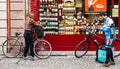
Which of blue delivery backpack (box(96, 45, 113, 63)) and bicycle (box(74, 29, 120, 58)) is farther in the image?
bicycle (box(74, 29, 120, 58))

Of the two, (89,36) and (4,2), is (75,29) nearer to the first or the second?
(89,36)

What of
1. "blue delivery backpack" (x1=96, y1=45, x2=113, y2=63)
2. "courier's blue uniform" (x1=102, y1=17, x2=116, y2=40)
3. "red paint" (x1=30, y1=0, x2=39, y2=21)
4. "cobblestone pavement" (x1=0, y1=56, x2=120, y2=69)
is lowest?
"cobblestone pavement" (x1=0, y1=56, x2=120, y2=69)

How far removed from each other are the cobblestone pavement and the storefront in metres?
0.90

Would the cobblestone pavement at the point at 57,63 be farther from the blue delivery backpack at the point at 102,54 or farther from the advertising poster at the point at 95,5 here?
the advertising poster at the point at 95,5

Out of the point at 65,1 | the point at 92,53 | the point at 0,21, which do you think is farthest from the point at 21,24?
the point at 92,53

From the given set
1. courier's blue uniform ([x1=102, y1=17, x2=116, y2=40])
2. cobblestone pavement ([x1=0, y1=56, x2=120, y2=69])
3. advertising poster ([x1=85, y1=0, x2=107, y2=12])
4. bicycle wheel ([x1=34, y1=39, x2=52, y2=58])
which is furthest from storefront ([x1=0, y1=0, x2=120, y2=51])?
cobblestone pavement ([x1=0, y1=56, x2=120, y2=69])

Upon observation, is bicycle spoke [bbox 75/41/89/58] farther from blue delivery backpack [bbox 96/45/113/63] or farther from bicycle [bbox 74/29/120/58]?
blue delivery backpack [bbox 96/45/113/63]

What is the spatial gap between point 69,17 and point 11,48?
245 centimetres

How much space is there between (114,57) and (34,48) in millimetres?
2755

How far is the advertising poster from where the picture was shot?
1403cm

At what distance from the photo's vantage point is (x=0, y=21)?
44.9 feet

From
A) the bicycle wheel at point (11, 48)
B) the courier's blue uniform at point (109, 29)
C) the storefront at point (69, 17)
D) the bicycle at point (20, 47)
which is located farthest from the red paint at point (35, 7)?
the courier's blue uniform at point (109, 29)

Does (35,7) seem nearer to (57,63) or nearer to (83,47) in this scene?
(83,47)

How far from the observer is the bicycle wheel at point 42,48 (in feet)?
43.3
